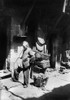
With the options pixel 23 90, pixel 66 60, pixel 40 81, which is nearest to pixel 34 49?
pixel 40 81

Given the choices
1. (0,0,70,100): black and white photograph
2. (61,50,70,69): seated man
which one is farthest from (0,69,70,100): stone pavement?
(61,50,70,69): seated man

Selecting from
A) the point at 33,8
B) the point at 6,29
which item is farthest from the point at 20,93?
the point at 33,8

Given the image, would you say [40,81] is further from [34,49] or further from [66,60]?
[66,60]

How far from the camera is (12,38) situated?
9.98 m

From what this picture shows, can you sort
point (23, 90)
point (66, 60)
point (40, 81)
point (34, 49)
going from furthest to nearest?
point (66, 60)
point (34, 49)
point (40, 81)
point (23, 90)

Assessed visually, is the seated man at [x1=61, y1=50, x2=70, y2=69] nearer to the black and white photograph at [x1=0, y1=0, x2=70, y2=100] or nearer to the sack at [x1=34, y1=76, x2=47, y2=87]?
the black and white photograph at [x1=0, y1=0, x2=70, y2=100]

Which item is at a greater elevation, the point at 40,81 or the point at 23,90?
the point at 40,81

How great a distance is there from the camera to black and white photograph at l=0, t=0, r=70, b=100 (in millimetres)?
7970

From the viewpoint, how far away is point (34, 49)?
10961 millimetres

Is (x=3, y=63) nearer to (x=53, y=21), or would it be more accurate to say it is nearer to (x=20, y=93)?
(x=20, y=93)

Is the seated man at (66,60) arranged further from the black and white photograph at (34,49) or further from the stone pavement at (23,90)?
the stone pavement at (23,90)

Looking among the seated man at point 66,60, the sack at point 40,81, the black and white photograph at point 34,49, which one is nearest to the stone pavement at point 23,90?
the black and white photograph at point 34,49

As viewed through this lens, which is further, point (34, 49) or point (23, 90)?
point (34, 49)

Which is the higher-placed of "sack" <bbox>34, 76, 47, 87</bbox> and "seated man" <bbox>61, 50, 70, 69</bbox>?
"seated man" <bbox>61, 50, 70, 69</bbox>
